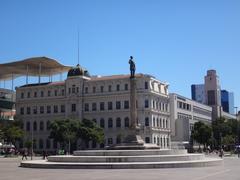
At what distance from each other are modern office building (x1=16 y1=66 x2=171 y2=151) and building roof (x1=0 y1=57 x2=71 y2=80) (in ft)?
14.8

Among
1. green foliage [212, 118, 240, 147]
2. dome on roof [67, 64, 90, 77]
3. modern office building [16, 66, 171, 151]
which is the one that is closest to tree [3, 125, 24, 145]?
modern office building [16, 66, 171, 151]

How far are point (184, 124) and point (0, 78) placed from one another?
2161 inches

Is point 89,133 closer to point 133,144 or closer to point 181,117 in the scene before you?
point 181,117

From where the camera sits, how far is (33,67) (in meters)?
117

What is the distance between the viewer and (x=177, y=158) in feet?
123

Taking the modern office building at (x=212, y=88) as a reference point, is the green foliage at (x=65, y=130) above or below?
below

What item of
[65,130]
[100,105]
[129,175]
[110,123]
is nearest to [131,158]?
[129,175]

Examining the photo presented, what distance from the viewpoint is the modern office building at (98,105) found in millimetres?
101250

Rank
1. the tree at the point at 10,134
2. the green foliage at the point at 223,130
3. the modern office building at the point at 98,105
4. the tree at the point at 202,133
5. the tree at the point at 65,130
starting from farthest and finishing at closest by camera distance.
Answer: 1. the green foliage at the point at 223,130
2. the tree at the point at 202,133
3. the modern office building at the point at 98,105
4. the tree at the point at 10,134
5. the tree at the point at 65,130

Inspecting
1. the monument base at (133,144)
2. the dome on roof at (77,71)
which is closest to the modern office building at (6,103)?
the dome on roof at (77,71)

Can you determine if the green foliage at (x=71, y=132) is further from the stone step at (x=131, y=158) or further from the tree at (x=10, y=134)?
the stone step at (x=131, y=158)

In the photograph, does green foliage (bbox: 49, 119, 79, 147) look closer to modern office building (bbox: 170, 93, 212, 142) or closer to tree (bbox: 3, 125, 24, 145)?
tree (bbox: 3, 125, 24, 145)

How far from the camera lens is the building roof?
11119 cm

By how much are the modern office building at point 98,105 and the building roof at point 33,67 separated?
4508mm
